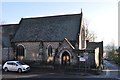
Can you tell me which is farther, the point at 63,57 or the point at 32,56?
the point at 32,56

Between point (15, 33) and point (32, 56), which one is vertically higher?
point (15, 33)

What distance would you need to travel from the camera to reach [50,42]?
43.9 meters

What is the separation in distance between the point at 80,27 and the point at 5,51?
17233 millimetres

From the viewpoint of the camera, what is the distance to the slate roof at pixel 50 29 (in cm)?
4383

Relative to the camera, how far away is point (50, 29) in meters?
46.1

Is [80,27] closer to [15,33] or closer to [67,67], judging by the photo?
[67,67]

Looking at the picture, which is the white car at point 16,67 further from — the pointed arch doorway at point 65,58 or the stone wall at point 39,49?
the pointed arch doorway at point 65,58

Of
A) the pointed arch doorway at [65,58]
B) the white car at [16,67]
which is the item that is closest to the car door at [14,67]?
the white car at [16,67]

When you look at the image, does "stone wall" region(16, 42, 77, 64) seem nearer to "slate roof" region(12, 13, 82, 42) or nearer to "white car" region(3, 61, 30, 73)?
"slate roof" region(12, 13, 82, 42)

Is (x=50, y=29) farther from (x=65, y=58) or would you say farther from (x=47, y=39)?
(x=65, y=58)

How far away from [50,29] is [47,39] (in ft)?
9.58

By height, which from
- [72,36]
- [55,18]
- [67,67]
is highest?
[55,18]

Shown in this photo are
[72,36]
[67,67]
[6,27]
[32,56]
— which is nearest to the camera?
[67,67]

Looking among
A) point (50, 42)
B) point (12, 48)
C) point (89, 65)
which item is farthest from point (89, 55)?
point (12, 48)
